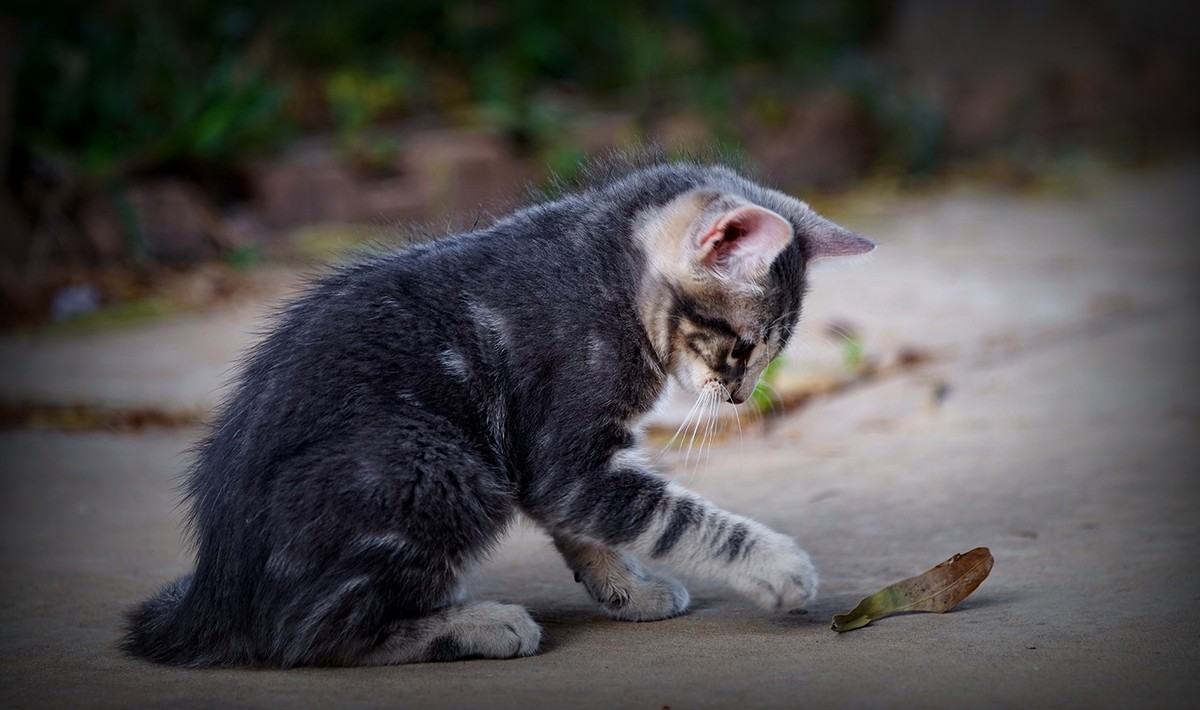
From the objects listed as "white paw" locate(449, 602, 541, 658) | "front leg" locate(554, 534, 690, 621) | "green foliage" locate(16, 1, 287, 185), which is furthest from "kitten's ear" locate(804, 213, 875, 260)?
"green foliage" locate(16, 1, 287, 185)

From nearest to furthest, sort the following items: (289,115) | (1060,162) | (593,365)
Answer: (593,365) → (289,115) → (1060,162)

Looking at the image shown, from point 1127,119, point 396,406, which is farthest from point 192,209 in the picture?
point 1127,119

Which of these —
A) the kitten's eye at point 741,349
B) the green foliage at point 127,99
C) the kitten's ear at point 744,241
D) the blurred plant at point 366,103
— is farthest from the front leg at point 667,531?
the blurred plant at point 366,103

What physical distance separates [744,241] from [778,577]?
30.9 inches

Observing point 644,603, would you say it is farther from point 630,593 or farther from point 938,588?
point 938,588

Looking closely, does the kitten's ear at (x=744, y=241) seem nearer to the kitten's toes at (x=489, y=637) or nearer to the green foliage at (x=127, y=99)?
the kitten's toes at (x=489, y=637)

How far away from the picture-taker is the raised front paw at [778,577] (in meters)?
3.01

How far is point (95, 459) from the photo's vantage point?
488 cm

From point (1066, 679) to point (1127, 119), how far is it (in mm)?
10488

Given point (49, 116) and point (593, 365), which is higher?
point (49, 116)

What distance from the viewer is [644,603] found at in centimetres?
323

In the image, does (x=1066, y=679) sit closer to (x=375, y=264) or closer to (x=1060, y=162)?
(x=375, y=264)

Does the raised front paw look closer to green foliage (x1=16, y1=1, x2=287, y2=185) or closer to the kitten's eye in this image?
the kitten's eye

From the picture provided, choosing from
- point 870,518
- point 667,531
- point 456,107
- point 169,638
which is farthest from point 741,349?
point 456,107
